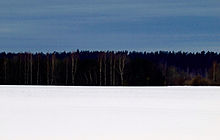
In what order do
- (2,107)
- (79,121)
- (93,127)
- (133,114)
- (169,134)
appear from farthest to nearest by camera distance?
(2,107), (133,114), (79,121), (93,127), (169,134)

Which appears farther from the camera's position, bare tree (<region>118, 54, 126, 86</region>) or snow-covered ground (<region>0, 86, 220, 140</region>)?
bare tree (<region>118, 54, 126, 86</region>)

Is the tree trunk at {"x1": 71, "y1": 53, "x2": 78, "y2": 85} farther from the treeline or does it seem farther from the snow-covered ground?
the snow-covered ground

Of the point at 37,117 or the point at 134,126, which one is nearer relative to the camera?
the point at 134,126

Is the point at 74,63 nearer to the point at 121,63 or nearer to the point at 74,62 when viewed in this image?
the point at 74,62

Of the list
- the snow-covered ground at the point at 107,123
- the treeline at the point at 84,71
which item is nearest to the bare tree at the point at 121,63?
the treeline at the point at 84,71

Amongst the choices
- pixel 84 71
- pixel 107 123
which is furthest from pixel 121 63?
pixel 107 123

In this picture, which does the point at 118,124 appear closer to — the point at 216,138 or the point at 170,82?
the point at 216,138

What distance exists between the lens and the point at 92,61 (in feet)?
215

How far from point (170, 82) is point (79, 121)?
48834 mm

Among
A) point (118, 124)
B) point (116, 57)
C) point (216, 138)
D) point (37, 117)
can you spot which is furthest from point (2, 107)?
point (116, 57)

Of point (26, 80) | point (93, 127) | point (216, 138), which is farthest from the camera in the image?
point (26, 80)

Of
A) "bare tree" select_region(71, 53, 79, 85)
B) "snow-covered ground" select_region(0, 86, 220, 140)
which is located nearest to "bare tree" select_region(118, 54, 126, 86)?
"bare tree" select_region(71, 53, 79, 85)

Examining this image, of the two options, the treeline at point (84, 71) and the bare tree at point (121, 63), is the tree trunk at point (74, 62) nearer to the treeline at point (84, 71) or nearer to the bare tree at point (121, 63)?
the treeline at point (84, 71)

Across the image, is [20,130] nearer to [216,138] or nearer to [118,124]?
[118,124]
